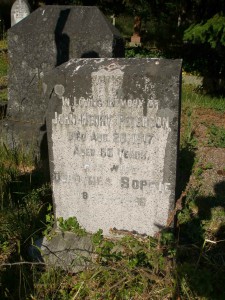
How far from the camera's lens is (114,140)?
9.36 feet

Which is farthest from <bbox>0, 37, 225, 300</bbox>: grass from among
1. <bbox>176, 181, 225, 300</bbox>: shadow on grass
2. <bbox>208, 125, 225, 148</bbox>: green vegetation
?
<bbox>208, 125, 225, 148</bbox>: green vegetation

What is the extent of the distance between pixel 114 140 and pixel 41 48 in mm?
2412

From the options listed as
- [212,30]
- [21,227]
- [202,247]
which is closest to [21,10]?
[212,30]

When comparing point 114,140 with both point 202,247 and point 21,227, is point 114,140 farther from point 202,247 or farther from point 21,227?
point 21,227

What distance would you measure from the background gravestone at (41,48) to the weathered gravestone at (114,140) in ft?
5.21

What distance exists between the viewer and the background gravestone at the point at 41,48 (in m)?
4.35

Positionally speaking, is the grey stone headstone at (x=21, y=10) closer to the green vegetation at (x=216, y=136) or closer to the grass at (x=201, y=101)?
the grass at (x=201, y=101)

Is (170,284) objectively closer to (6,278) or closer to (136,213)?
(136,213)

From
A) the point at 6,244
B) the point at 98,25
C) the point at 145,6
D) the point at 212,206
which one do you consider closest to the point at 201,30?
the point at 98,25

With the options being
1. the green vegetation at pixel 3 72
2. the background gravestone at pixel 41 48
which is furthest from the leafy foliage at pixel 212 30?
the green vegetation at pixel 3 72

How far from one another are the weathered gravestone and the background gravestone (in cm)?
159

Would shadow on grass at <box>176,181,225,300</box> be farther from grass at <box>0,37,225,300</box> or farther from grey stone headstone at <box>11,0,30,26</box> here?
grey stone headstone at <box>11,0,30,26</box>

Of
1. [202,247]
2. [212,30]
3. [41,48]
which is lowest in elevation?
[202,247]

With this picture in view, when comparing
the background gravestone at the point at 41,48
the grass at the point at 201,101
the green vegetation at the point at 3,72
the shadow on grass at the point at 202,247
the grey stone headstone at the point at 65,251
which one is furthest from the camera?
the green vegetation at the point at 3,72
